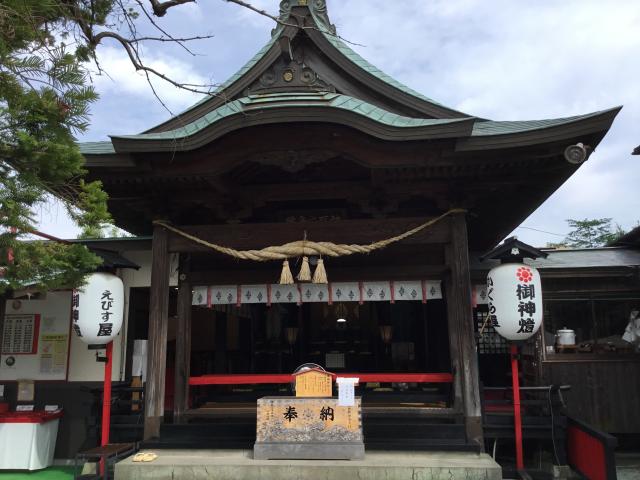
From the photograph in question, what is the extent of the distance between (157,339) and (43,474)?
10.3 feet

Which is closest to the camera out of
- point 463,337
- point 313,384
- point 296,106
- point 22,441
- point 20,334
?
point 296,106

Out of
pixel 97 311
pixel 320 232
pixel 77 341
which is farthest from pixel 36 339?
pixel 320 232

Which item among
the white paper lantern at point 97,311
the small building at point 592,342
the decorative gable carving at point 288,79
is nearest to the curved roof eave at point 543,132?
the decorative gable carving at point 288,79

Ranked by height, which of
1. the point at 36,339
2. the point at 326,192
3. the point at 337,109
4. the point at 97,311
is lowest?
the point at 36,339

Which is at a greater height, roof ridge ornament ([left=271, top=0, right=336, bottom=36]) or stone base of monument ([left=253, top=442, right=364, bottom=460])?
roof ridge ornament ([left=271, top=0, right=336, bottom=36])

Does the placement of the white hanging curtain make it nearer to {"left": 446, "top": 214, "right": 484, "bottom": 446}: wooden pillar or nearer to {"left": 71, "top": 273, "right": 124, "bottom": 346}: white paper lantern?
{"left": 446, "top": 214, "right": 484, "bottom": 446}: wooden pillar

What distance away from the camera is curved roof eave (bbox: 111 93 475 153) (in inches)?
263

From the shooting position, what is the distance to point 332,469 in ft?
20.8

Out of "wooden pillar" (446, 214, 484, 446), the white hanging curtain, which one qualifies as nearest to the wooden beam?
"wooden pillar" (446, 214, 484, 446)

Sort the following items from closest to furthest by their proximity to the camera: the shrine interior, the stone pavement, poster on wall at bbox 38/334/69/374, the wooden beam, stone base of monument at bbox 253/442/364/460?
the stone pavement, stone base of monument at bbox 253/442/364/460, the wooden beam, poster on wall at bbox 38/334/69/374, the shrine interior

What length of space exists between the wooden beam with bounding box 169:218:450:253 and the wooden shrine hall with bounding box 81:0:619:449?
19 millimetres

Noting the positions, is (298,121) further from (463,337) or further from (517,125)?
(463,337)

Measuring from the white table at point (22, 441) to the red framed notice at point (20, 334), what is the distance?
129cm

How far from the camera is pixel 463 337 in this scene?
740cm
